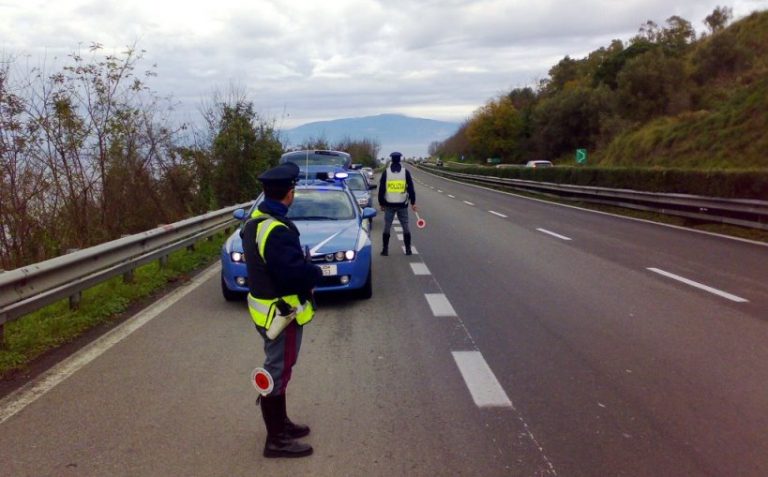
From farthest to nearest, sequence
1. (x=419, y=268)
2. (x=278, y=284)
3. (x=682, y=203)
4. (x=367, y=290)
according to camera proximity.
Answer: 1. (x=682, y=203)
2. (x=419, y=268)
3. (x=367, y=290)
4. (x=278, y=284)

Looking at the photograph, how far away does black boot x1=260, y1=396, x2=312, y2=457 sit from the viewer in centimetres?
409

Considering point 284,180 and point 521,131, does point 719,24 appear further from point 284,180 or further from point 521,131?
point 284,180

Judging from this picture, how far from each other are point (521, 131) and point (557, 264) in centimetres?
8751

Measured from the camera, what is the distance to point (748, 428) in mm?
4457

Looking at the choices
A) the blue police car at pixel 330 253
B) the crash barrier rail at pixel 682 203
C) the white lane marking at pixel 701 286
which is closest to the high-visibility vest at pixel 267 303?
the blue police car at pixel 330 253

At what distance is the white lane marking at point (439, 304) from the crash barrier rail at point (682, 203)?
9673 mm

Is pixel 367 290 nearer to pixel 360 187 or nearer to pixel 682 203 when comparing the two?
pixel 360 187

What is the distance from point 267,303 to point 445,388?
1.78 metres

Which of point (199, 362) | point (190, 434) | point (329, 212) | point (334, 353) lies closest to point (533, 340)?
point (334, 353)

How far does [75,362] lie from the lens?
6168 millimetres

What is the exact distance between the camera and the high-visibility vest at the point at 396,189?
12.9m

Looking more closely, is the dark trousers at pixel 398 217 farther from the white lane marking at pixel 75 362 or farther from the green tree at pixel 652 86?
the green tree at pixel 652 86

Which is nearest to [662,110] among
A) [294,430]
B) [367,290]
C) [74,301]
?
[367,290]

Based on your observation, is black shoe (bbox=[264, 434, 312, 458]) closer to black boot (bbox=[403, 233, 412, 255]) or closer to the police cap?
the police cap
